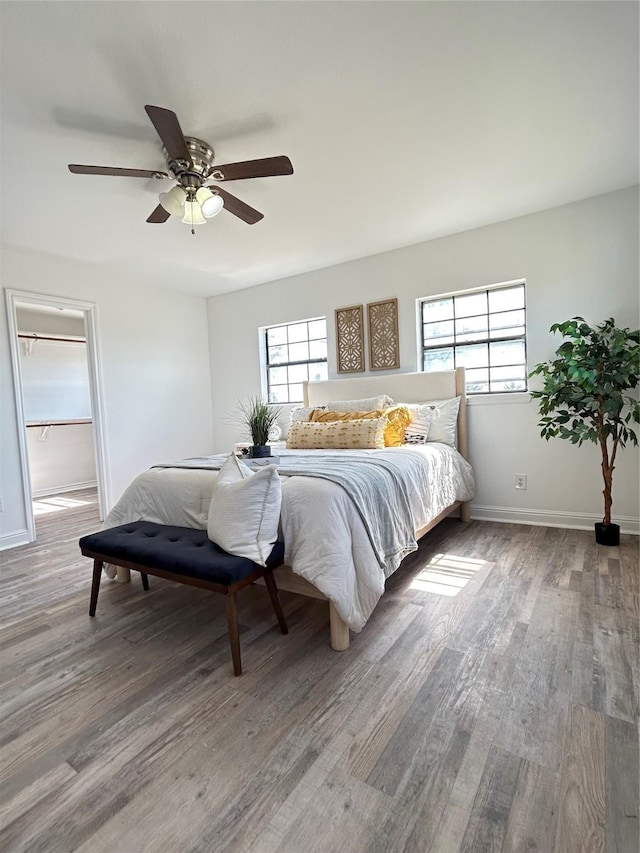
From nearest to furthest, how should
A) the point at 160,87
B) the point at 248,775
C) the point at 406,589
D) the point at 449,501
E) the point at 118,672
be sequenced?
the point at 248,775 < the point at 118,672 < the point at 160,87 < the point at 406,589 < the point at 449,501

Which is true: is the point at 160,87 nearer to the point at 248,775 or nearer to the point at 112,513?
the point at 112,513

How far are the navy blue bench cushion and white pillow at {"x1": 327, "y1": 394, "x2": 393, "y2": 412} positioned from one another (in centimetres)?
200

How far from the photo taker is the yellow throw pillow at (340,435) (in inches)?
121

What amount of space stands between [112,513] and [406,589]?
1886 millimetres

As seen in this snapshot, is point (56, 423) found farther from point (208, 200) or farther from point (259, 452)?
point (208, 200)

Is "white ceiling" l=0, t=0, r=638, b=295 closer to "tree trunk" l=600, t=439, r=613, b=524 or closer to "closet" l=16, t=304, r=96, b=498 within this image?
"tree trunk" l=600, t=439, r=613, b=524

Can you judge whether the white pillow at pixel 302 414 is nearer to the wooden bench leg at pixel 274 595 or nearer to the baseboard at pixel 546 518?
the baseboard at pixel 546 518

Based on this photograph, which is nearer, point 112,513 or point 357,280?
point 112,513

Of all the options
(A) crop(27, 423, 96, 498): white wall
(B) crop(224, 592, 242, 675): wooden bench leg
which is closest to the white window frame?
(A) crop(27, 423, 96, 498): white wall

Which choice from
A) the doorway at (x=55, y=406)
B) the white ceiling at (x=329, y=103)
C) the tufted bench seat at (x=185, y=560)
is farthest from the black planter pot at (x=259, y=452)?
the doorway at (x=55, y=406)

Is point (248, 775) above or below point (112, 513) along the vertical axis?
below

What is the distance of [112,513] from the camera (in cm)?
255

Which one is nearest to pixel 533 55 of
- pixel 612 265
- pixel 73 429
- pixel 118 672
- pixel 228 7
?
pixel 228 7

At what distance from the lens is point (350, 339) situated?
14.2 feet
